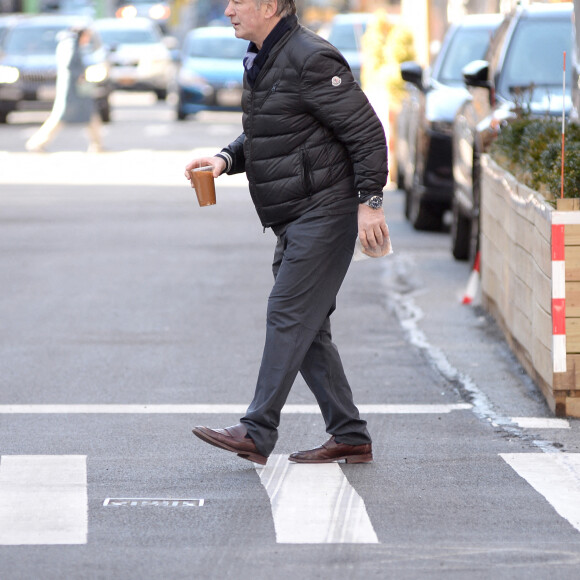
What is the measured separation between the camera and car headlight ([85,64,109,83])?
93.3 ft

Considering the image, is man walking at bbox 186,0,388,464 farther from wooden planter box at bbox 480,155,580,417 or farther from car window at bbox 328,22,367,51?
car window at bbox 328,22,367,51

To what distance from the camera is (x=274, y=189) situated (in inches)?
243

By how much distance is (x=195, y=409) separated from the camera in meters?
7.54

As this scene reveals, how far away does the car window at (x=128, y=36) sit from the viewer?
41562 mm

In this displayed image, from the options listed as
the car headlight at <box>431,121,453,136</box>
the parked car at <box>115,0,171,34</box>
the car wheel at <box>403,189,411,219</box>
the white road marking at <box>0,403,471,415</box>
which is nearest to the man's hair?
the white road marking at <box>0,403,471,415</box>

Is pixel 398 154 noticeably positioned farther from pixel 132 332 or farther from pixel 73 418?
pixel 73 418

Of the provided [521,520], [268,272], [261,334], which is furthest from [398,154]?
[521,520]

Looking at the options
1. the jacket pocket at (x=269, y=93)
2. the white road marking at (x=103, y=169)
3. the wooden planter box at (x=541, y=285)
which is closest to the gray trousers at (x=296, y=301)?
the jacket pocket at (x=269, y=93)

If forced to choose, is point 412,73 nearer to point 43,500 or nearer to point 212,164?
point 212,164

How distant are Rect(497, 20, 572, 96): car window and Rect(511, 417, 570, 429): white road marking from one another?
544cm

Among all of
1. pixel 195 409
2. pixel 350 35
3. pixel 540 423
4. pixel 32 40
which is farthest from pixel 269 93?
pixel 350 35

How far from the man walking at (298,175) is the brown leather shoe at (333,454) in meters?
0.22

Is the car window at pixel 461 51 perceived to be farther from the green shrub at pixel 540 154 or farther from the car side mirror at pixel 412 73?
the green shrub at pixel 540 154

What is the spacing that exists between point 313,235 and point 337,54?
2.30 feet
